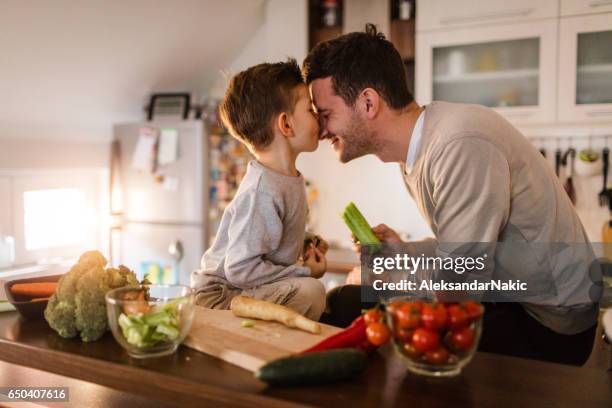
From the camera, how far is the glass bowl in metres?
1.09

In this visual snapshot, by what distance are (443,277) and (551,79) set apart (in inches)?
69.1

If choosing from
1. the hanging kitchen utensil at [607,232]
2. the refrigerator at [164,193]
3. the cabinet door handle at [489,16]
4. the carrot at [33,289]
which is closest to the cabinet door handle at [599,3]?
the cabinet door handle at [489,16]

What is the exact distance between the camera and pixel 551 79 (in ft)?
9.25

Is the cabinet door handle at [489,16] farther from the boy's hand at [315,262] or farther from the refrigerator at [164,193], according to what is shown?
the boy's hand at [315,262]

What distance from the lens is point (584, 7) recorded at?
2713 millimetres

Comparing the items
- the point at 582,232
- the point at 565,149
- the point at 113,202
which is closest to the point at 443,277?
the point at 582,232

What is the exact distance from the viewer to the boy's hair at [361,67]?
69.2 inches

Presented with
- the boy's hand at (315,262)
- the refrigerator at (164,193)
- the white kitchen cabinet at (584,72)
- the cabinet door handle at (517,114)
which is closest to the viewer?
the boy's hand at (315,262)

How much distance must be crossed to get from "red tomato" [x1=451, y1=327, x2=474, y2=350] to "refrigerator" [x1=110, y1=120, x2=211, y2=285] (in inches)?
105

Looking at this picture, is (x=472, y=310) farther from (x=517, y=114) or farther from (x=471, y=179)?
(x=517, y=114)

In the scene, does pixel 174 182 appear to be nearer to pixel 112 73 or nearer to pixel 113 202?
pixel 113 202

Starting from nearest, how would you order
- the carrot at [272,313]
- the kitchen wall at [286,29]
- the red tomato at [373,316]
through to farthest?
the red tomato at [373,316] < the carrot at [272,313] < the kitchen wall at [286,29]

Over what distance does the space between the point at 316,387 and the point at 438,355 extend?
215 millimetres

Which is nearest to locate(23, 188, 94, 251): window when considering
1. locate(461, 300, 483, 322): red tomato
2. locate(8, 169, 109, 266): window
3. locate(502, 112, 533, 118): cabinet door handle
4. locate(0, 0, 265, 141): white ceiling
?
locate(8, 169, 109, 266): window
